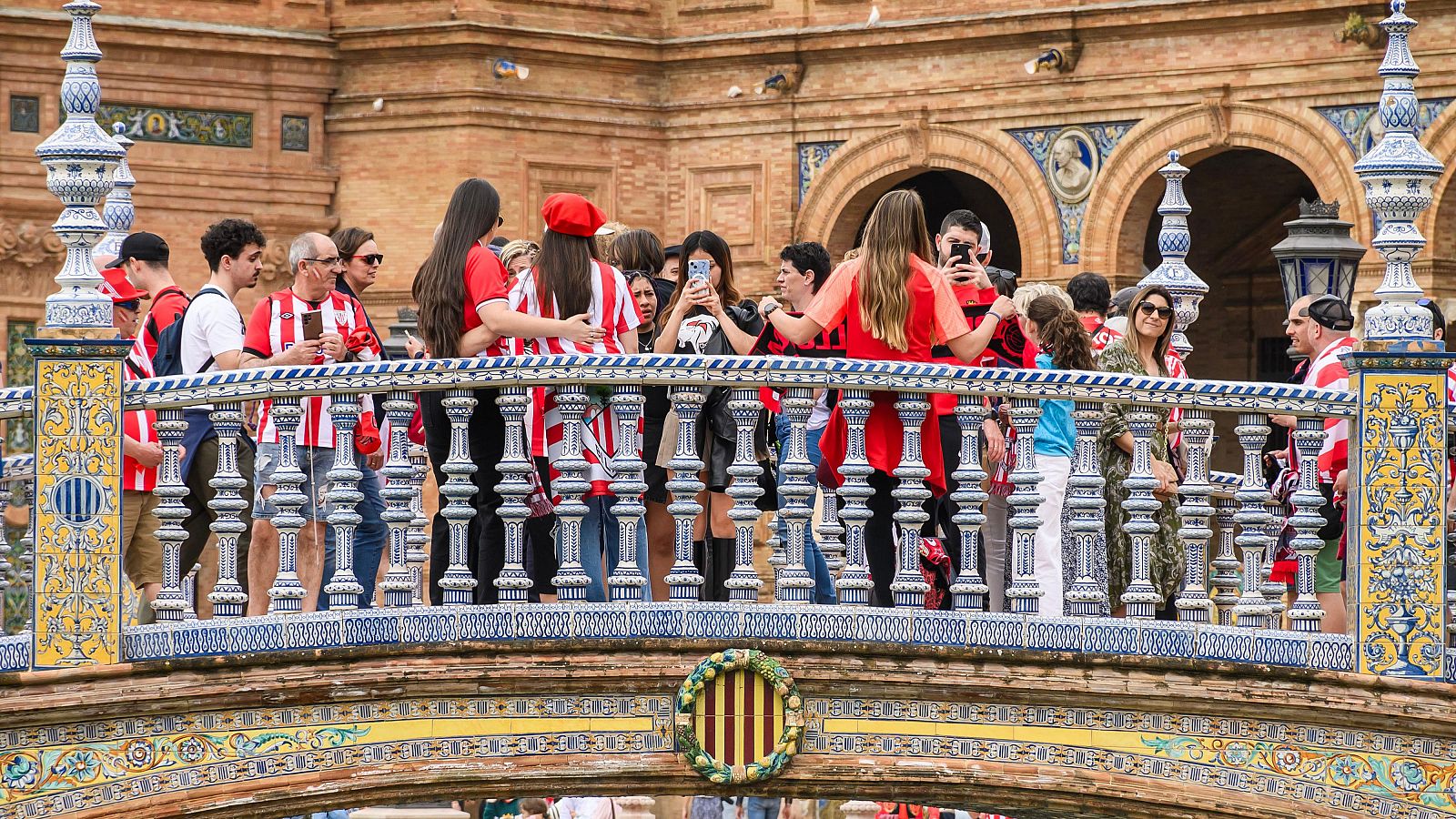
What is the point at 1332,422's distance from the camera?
837cm

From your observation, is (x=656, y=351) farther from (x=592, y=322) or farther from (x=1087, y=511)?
(x=1087, y=511)

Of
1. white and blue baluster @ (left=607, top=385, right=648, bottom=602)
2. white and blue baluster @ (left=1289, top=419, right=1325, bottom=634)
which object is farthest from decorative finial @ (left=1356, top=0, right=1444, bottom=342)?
white and blue baluster @ (left=607, top=385, right=648, bottom=602)

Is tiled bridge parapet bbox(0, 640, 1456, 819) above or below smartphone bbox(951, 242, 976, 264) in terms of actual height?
below

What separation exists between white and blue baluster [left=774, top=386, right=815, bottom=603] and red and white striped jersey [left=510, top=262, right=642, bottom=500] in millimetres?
566

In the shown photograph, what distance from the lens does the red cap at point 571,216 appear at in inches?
337

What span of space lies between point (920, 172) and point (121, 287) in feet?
45.2

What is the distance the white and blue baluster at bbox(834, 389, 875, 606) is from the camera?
27.2 ft

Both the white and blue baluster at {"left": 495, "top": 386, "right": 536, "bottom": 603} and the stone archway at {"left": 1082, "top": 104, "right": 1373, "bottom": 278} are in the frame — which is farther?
the stone archway at {"left": 1082, "top": 104, "right": 1373, "bottom": 278}

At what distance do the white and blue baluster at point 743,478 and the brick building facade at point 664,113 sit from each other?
12.7 metres

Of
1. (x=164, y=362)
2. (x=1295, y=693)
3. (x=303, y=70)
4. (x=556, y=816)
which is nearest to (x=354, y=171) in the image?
(x=303, y=70)

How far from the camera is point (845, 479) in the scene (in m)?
8.35

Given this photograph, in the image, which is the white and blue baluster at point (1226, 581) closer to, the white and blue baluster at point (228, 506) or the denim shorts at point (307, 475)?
the denim shorts at point (307, 475)

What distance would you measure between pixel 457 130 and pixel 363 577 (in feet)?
45.0

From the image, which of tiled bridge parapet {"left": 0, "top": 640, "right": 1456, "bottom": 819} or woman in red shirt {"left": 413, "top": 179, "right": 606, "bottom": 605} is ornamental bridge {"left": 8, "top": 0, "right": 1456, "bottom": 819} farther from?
woman in red shirt {"left": 413, "top": 179, "right": 606, "bottom": 605}
